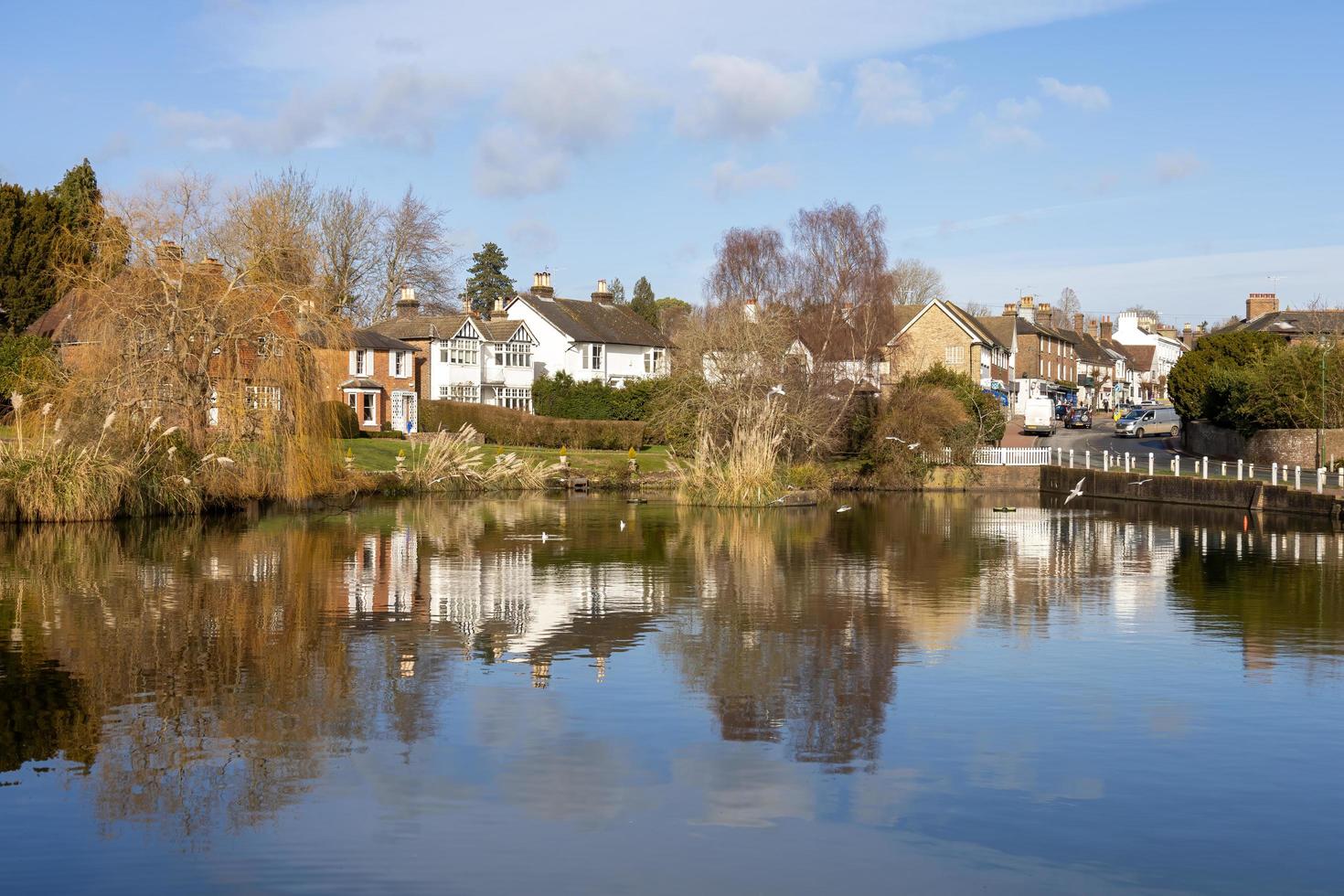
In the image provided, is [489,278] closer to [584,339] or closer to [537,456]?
[584,339]

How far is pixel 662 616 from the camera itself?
66.3ft

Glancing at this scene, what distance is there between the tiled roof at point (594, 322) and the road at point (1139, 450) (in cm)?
2847

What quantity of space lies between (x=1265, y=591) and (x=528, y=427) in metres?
46.8

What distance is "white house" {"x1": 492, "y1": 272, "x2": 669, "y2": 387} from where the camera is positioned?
87.9m

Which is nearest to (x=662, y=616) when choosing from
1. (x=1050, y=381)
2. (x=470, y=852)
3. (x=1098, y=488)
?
(x=470, y=852)

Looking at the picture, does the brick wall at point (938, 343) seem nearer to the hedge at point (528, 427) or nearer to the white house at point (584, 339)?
the white house at point (584, 339)

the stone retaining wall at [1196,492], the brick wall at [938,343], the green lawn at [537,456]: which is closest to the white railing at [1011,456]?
the stone retaining wall at [1196,492]

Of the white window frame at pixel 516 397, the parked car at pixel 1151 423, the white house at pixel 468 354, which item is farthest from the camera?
the white window frame at pixel 516 397

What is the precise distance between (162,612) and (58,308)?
5022 centimetres

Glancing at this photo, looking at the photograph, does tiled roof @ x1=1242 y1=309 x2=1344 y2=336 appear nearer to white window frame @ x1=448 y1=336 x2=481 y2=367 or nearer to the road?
the road

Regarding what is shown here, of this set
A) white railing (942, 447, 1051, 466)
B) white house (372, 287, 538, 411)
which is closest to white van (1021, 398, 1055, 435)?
white railing (942, 447, 1051, 466)

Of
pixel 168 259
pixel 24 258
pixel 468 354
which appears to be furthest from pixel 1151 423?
pixel 24 258

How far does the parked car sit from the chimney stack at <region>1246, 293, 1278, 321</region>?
32.4 meters

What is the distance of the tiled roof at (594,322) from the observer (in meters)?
88.4
